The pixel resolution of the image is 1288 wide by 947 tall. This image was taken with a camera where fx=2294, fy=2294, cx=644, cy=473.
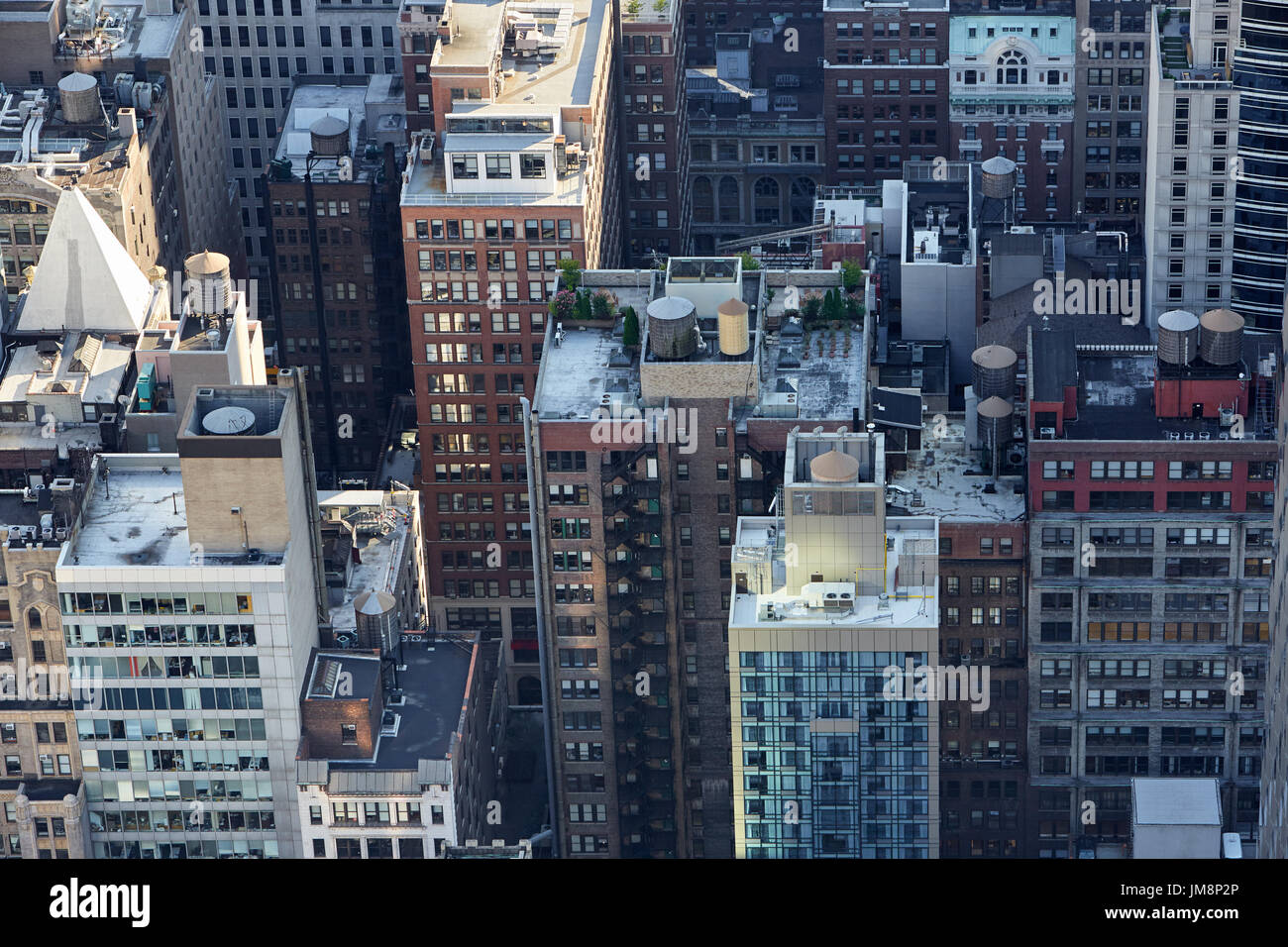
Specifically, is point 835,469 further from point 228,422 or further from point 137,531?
point 137,531

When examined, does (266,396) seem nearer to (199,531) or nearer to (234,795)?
(199,531)

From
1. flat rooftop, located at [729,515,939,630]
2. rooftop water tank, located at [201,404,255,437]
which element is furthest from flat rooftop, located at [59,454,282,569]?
flat rooftop, located at [729,515,939,630]

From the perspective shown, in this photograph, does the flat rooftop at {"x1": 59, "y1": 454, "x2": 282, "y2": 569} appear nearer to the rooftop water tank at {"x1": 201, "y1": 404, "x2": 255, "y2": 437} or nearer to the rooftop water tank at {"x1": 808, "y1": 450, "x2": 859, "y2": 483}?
the rooftop water tank at {"x1": 201, "y1": 404, "x2": 255, "y2": 437}

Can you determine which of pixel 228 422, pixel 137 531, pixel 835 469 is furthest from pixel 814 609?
pixel 137 531

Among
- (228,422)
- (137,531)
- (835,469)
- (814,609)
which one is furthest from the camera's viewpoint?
(137,531)

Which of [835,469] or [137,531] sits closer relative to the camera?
[835,469]

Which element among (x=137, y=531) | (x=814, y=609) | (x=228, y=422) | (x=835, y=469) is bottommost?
(x=814, y=609)
